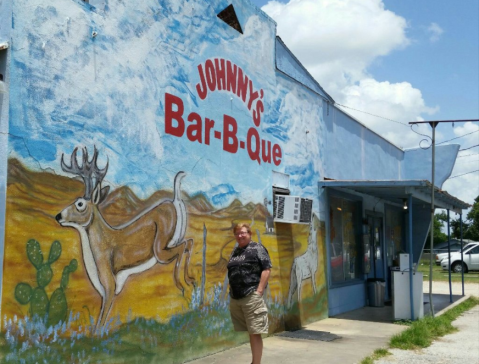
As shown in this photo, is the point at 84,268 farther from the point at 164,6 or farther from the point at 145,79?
the point at 164,6

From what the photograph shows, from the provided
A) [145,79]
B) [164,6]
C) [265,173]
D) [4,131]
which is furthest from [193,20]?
[4,131]

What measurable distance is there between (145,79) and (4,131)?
2196 millimetres

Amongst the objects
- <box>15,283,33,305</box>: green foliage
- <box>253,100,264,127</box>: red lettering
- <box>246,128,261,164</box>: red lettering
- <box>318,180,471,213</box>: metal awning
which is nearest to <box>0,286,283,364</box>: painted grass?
<box>15,283,33,305</box>: green foliage

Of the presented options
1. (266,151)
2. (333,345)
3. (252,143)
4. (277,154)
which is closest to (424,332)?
(333,345)

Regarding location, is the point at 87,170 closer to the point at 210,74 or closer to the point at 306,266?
the point at 210,74

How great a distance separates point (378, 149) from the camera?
16609 millimetres

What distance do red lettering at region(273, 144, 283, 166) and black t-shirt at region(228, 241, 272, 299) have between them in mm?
3744

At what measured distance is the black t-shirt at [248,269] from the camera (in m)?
6.48

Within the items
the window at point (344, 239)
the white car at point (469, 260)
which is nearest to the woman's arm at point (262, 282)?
the window at point (344, 239)

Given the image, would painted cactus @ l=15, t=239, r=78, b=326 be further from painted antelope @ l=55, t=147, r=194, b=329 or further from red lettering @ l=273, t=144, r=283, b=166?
red lettering @ l=273, t=144, r=283, b=166

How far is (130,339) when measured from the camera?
646 centimetres

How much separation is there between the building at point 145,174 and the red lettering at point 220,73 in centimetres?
3

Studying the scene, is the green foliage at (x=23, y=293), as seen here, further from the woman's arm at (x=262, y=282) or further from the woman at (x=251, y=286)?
the woman's arm at (x=262, y=282)

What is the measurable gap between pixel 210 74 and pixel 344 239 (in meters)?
6.49
